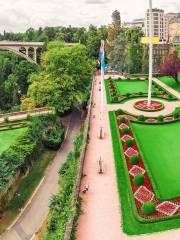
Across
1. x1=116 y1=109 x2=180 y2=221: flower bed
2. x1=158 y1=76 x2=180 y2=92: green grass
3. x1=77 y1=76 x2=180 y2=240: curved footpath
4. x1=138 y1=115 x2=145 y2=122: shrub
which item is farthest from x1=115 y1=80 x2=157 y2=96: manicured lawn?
x1=116 y1=109 x2=180 y2=221: flower bed

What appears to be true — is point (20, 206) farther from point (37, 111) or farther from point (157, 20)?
point (157, 20)

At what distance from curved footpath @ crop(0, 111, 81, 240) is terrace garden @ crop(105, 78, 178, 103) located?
1329cm

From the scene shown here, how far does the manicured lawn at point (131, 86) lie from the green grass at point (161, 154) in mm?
17132

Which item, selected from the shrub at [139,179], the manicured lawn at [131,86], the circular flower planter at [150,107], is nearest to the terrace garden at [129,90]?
the manicured lawn at [131,86]

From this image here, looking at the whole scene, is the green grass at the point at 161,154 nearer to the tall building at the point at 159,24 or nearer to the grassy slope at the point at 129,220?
the grassy slope at the point at 129,220

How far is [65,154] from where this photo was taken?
35.6 metres

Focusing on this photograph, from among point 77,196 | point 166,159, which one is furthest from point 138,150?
point 77,196

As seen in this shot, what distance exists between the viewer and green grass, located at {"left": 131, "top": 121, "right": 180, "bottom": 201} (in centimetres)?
2101

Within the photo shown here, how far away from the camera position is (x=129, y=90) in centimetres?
5153

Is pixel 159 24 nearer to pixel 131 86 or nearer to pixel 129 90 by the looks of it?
pixel 131 86

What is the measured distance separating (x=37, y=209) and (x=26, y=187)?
3.47 meters

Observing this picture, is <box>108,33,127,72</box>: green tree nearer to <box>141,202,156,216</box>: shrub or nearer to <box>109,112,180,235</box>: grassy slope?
<box>109,112,180,235</box>: grassy slope

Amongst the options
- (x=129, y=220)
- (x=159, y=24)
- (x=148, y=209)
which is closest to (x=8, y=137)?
(x=129, y=220)

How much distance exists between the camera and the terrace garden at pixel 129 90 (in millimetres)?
44844
